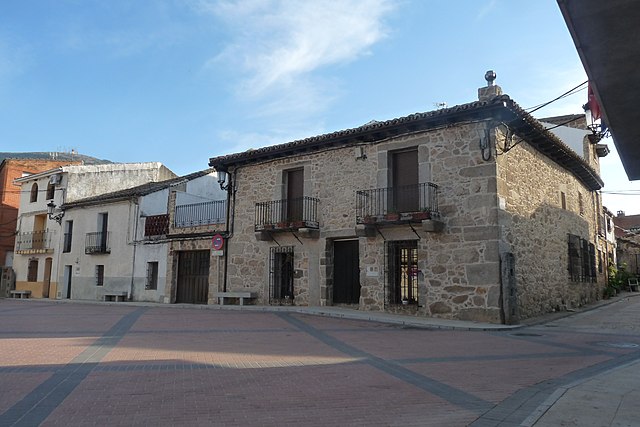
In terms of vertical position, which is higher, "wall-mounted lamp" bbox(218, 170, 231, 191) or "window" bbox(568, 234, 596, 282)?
"wall-mounted lamp" bbox(218, 170, 231, 191)

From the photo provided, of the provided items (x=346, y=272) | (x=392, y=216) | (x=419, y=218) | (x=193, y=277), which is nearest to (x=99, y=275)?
(x=193, y=277)

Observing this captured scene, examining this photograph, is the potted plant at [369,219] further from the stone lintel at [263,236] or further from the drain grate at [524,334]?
the drain grate at [524,334]

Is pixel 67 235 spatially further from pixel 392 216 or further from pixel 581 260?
pixel 581 260

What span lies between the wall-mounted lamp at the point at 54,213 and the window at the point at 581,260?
2362 centimetres

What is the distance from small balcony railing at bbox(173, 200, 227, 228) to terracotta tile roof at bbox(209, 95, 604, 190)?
196 centimetres

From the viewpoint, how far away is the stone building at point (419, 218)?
469 inches

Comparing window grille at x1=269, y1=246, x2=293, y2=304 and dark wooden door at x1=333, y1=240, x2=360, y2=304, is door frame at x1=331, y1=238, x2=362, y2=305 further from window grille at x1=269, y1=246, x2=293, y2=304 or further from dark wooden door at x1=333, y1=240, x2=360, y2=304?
window grille at x1=269, y1=246, x2=293, y2=304

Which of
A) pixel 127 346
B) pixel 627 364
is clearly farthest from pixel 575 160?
pixel 127 346

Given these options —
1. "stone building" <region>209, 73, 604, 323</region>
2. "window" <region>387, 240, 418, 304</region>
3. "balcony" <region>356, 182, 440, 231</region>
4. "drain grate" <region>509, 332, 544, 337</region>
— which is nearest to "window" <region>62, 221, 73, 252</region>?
"stone building" <region>209, 73, 604, 323</region>

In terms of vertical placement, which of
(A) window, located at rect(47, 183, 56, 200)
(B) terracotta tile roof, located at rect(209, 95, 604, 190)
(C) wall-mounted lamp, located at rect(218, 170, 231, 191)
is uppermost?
(A) window, located at rect(47, 183, 56, 200)

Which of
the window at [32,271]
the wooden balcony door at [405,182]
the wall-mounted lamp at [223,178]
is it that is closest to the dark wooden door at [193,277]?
the wall-mounted lamp at [223,178]

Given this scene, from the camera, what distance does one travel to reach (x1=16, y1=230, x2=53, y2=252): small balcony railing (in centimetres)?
2600

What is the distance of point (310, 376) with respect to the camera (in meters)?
5.71

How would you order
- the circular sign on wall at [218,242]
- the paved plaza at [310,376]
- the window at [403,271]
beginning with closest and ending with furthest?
the paved plaza at [310,376] < the window at [403,271] < the circular sign on wall at [218,242]
